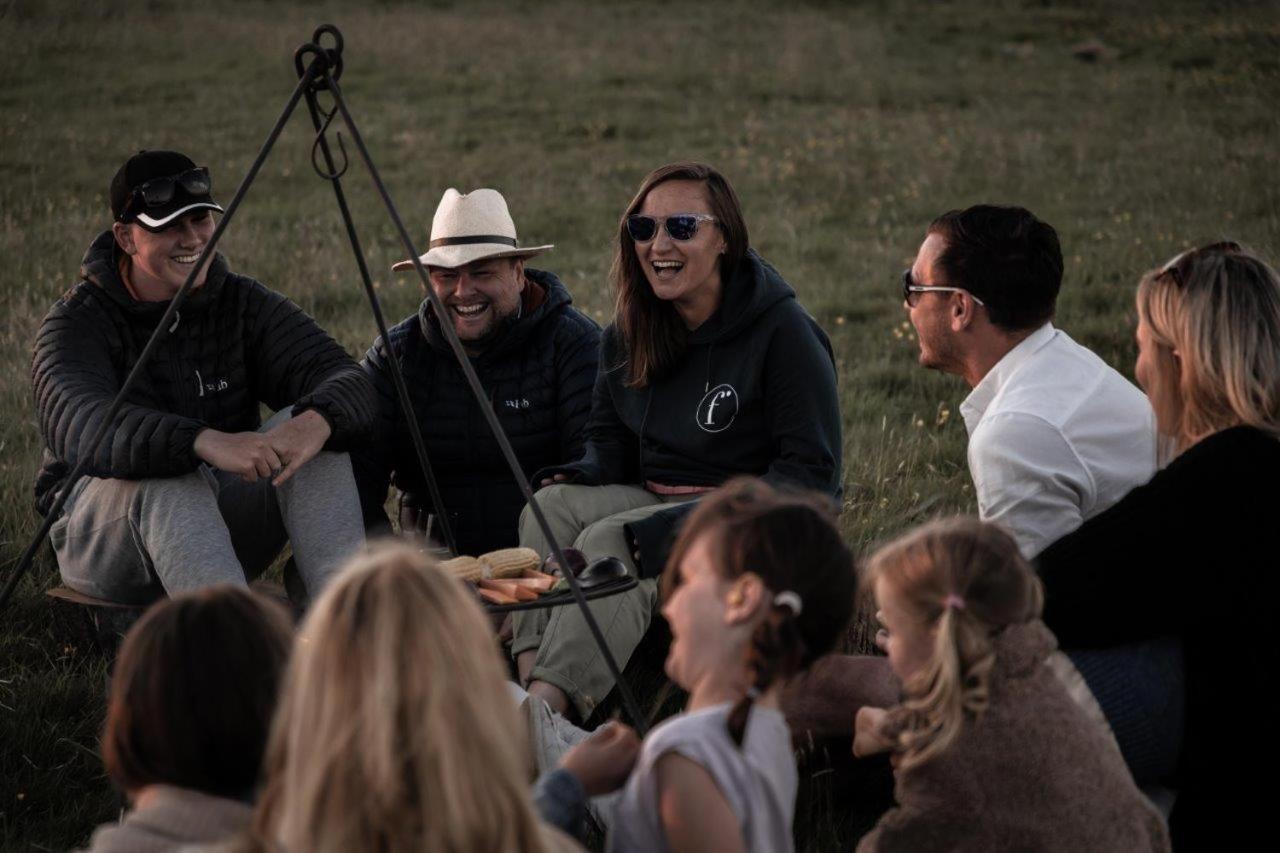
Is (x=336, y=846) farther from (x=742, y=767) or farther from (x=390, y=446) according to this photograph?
(x=390, y=446)

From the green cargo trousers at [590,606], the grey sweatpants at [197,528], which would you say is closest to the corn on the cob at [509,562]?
the green cargo trousers at [590,606]

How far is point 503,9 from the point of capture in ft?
77.7

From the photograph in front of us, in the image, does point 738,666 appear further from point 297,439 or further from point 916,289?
point 297,439

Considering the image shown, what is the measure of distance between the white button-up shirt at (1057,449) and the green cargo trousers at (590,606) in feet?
3.85

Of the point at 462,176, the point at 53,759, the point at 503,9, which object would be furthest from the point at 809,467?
the point at 503,9

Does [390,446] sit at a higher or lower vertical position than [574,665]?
higher

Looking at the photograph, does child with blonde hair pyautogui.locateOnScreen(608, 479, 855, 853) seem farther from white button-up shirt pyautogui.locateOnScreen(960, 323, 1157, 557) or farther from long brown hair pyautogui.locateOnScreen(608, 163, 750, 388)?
long brown hair pyautogui.locateOnScreen(608, 163, 750, 388)

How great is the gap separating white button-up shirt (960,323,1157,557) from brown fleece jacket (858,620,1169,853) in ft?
3.07

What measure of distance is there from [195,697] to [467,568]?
1.74 meters

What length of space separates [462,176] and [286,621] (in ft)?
37.8

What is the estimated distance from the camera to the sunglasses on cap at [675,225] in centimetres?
475

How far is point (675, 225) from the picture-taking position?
15.6 ft

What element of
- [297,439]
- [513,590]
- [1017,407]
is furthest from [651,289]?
[1017,407]

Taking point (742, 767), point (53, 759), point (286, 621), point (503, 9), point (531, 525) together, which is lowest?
point (53, 759)
